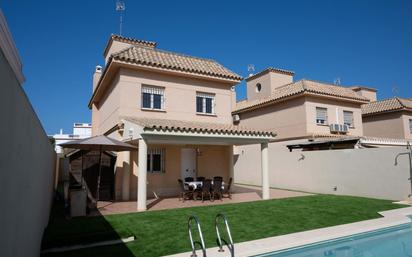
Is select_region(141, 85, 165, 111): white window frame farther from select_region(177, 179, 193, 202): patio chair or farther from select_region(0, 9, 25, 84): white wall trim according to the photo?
select_region(0, 9, 25, 84): white wall trim

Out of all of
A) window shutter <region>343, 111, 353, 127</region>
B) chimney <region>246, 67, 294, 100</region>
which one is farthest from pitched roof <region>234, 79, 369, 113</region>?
window shutter <region>343, 111, 353, 127</region>

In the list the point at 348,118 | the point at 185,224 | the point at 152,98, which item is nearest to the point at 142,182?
the point at 185,224

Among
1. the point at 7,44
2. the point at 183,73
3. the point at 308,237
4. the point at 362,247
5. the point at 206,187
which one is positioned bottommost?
the point at 362,247

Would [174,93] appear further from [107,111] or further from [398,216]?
[398,216]

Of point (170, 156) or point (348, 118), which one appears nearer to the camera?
point (170, 156)

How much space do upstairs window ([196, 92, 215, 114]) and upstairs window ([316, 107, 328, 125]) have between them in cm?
1188

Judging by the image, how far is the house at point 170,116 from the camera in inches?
666

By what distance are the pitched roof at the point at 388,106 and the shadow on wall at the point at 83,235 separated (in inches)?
1350

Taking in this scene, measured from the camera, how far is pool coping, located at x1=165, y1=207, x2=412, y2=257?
8086 mm

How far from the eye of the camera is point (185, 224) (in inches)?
432

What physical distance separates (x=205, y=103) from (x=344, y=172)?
1075 cm

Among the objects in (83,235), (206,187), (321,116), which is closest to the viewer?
(83,235)

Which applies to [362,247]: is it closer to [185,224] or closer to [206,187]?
[185,224]

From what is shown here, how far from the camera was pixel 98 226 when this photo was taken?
10.4m
